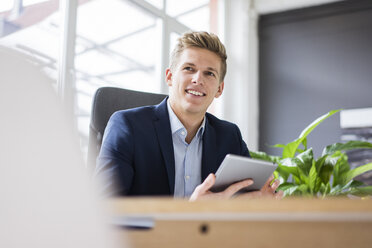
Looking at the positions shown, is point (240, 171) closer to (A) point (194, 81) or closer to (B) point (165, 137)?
(B) point (165, 137)

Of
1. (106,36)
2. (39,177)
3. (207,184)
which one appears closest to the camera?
(39,177)

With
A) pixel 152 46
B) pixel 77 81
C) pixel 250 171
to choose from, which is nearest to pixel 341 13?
pixel 152 46

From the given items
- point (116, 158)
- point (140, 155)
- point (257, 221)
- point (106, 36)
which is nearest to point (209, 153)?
point (140, 155)

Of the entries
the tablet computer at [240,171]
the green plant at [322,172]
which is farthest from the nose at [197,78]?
the green plant at [322,172]

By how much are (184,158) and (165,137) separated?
0.12m

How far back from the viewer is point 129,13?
326cm

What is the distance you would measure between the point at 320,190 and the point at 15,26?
197 centimetres

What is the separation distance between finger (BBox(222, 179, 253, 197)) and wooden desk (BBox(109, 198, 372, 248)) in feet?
2.20

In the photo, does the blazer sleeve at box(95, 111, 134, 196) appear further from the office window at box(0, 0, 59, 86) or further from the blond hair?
the office window at box(0, 0, 59, 86)

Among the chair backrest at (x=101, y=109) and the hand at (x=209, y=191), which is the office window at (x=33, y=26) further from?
the hand at (x=209, y=191)

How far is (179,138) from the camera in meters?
1.54

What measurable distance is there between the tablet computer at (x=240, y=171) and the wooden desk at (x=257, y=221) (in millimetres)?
530

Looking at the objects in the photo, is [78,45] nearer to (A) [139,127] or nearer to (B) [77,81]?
(B) [77,81]

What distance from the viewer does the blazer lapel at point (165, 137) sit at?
1.38 metres
